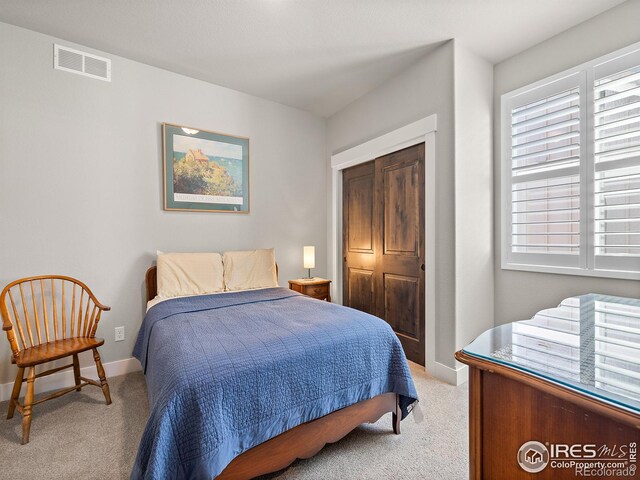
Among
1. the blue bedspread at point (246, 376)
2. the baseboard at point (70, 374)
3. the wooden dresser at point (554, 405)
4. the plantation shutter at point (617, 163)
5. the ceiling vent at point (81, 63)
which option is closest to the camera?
the wooden dresser at point (554, 405)

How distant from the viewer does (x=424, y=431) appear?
1953mm

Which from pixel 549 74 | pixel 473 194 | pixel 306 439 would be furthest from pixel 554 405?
pixel 549 74

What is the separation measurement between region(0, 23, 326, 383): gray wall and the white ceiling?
27 cm

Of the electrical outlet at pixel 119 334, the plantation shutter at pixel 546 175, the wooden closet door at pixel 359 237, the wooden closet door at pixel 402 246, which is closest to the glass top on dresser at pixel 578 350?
the plantation shutter at pixel 546 175

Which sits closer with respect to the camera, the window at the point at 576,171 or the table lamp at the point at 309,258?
the window at the point at 576,171

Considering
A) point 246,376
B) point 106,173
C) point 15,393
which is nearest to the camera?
point 246,376

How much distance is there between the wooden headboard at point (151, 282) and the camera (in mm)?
2889

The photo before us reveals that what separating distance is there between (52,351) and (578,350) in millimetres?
2828

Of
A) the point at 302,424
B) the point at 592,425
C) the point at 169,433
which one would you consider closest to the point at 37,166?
the point at 169,433

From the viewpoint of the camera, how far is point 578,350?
89 centimetres

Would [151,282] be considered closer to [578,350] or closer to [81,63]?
[81,63]

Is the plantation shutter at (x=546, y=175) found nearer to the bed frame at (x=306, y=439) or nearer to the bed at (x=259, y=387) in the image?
the bed at (x=259, y=387)

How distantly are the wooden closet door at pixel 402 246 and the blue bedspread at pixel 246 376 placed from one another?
1.16 metres

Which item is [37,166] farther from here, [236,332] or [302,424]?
[302,424]
